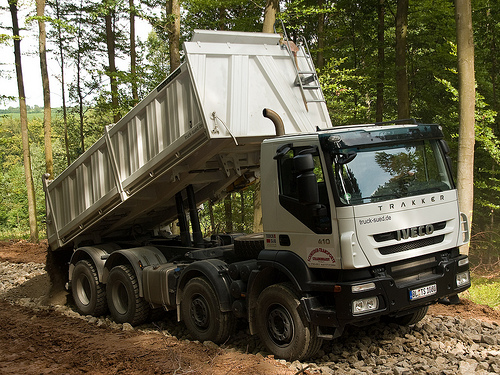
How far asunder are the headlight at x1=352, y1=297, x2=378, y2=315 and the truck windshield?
1.02m

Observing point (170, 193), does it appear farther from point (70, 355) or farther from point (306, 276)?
point (306, 276)

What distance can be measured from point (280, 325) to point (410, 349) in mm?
1620

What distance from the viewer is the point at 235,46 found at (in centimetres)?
675

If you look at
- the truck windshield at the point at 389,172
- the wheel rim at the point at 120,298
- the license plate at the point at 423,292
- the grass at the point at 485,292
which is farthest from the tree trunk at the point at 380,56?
the license plate at the point at 423,292

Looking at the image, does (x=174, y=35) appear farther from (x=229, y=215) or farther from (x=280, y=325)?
(x=280, y=325)

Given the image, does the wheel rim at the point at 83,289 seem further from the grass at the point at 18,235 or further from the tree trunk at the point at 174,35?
the grass at the point at 18,235

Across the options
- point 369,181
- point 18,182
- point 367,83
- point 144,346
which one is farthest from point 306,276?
point 18,182

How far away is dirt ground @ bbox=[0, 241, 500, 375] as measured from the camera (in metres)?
5.60

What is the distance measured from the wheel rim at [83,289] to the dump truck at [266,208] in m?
0.03

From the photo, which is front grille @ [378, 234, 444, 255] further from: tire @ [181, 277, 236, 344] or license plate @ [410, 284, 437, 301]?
tire @ [181, 277, 236, 344]

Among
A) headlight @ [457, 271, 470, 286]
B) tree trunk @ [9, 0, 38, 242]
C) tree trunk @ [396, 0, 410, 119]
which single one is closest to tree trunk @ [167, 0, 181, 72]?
tree trunk @ [396, 0, 410, 119]

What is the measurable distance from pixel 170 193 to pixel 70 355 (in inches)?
→ 113

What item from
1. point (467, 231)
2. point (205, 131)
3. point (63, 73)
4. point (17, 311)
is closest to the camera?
point (467, 231)

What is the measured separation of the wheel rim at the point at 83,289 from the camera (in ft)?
30.8
